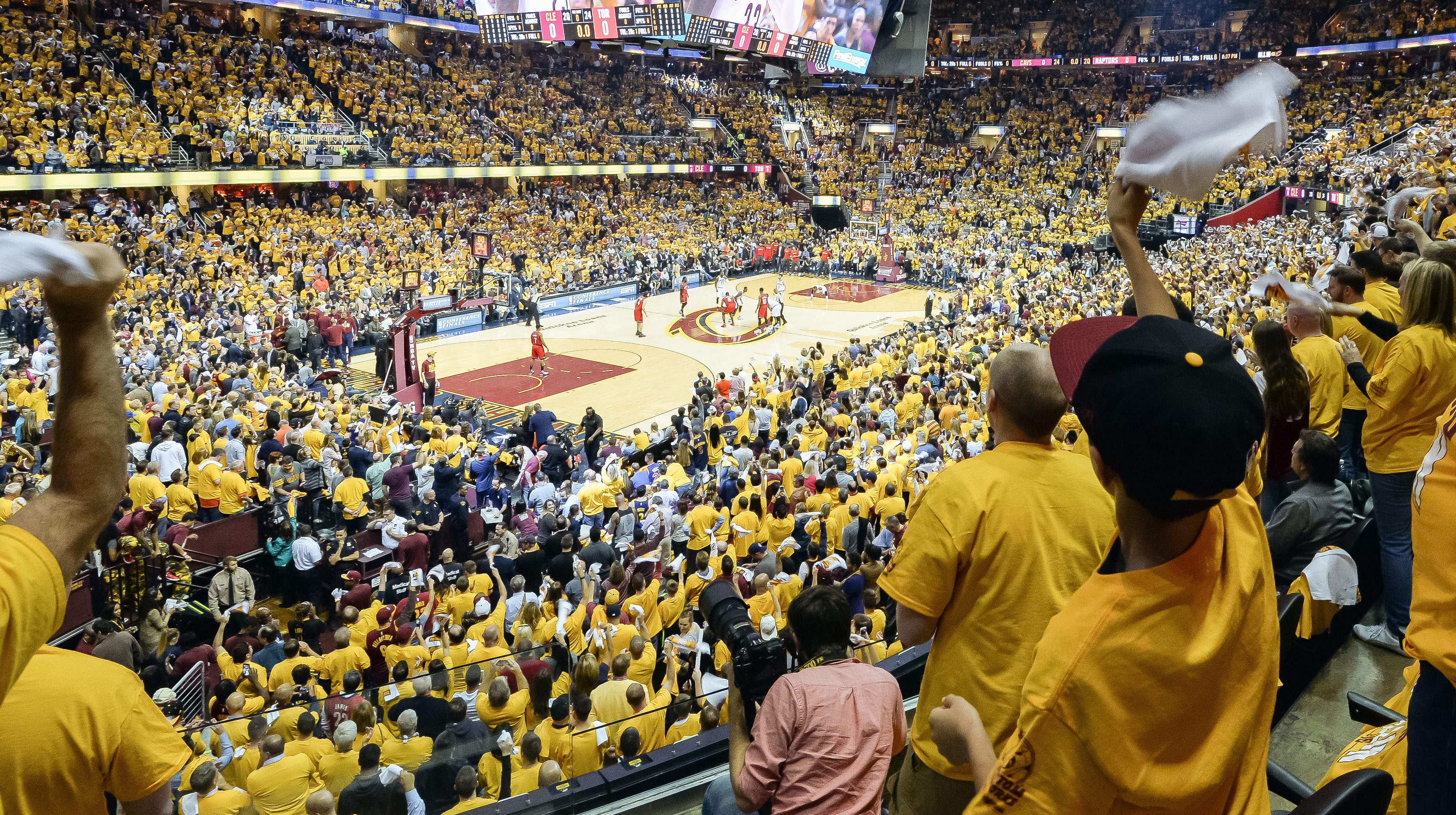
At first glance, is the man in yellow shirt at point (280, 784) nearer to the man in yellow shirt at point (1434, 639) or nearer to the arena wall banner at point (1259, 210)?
the man in yellow shirt at point (1434, 639)

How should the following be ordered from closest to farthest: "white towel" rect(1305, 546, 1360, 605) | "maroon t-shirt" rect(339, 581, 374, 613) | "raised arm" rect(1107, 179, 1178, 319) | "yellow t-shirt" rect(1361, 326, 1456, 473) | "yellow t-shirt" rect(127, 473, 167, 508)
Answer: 1. "raised arm" rect(1107, 179, 1178, 319)
2. "white towel" rect(1305, 546, 1360, 605)
3. "yellow t-shirt" rect(1361, 326, 1456, 473)
4. "maroon t-shirt" rect(339, 581, 374, 613)
5. "yellow t-shirt" rect(127, 473, 167, 508)

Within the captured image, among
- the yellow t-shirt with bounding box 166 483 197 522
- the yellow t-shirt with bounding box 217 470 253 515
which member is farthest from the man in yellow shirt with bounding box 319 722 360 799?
the yellow t-shirt with bounding box 217 470 253 515

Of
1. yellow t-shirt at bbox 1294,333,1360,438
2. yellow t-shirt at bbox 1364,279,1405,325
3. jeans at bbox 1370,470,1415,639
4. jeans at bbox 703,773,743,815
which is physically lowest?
jeans at bbox 703,773,743,815

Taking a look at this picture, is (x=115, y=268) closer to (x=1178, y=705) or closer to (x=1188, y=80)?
(x=1178, y=705)

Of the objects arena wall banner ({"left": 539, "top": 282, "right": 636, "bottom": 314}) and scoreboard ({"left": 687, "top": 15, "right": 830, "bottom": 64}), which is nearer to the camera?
arena wall banner ({"left": 539, "top": 282, "right": 636, "bottom": 314})

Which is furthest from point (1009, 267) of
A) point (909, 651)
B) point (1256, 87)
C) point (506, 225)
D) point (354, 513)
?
point (1256, 87)

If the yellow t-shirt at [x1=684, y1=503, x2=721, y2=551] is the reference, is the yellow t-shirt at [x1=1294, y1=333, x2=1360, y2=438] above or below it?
above

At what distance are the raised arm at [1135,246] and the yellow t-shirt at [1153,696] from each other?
0.98 metres

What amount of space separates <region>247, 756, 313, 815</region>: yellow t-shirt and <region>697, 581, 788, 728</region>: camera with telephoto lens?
121 inches

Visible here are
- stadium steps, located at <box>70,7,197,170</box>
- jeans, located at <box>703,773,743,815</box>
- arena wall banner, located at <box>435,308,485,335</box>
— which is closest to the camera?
jeans, located at <box>703,773,743,815</box>

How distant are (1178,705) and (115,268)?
1913 mm

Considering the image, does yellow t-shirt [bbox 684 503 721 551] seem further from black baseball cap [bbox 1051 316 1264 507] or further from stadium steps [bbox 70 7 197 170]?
stadium steps [bbox 70 7 197 170]

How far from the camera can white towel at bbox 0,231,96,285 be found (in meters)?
1.37

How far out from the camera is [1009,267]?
1242 inches
